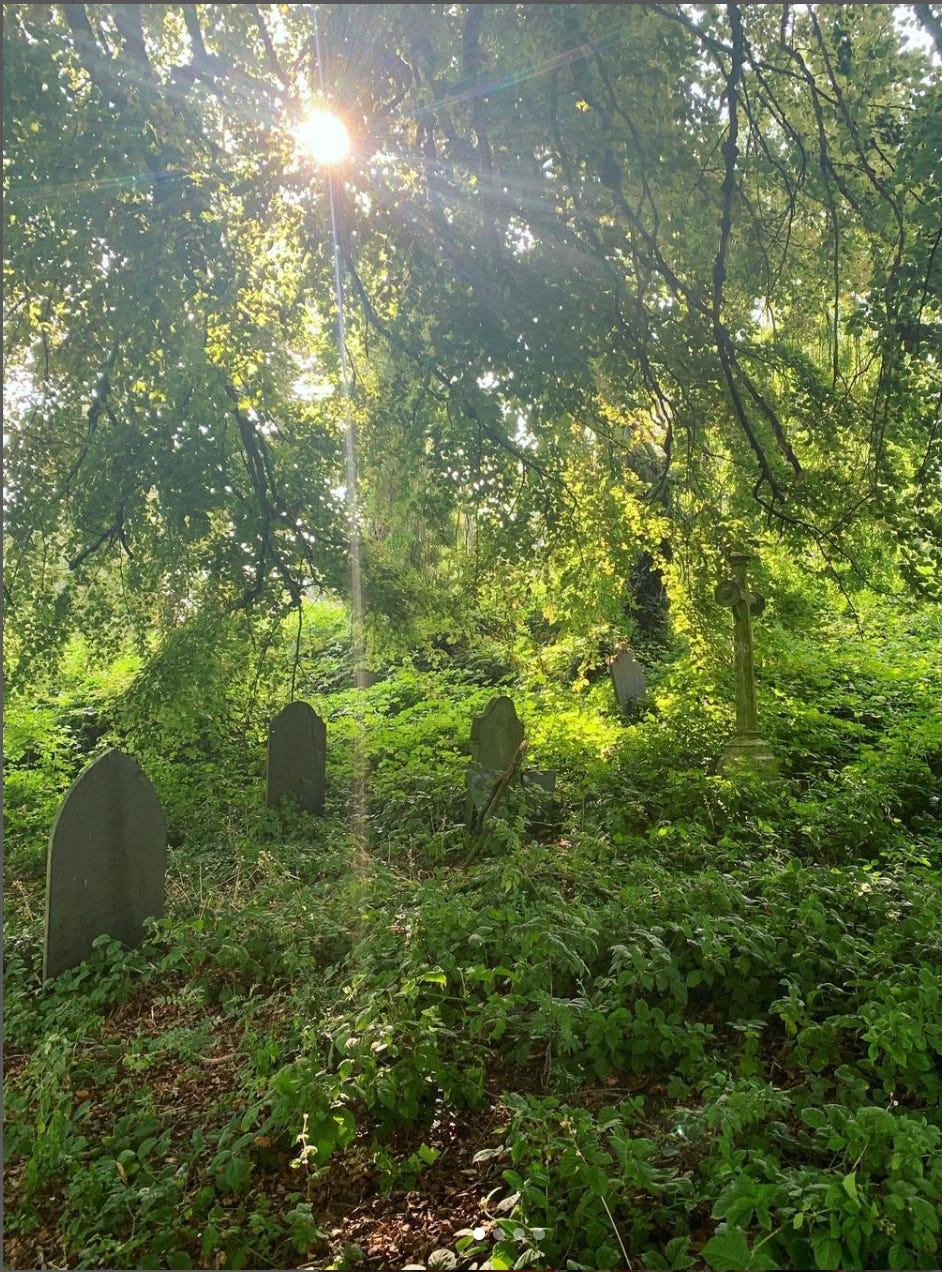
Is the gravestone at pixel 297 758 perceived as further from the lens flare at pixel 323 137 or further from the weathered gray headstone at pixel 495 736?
the lens flare at pixel 323 137

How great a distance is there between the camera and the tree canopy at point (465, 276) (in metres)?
3.54

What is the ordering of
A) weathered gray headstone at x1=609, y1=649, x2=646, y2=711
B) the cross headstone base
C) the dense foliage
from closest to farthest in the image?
the dense foliage
the cross headstone base
weathered gray headstone at x1=609, y1=649, x2=646, y2=711

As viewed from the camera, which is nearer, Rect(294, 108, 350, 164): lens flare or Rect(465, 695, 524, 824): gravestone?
Rect(294, 108, 350, 164): lens flare

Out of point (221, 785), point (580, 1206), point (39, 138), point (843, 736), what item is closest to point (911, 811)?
point (843, 736)

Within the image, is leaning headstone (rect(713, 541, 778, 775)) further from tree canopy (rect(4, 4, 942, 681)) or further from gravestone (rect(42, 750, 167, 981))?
gravestone (rect(42, 750, 167, 981))

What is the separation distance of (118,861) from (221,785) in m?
3.14

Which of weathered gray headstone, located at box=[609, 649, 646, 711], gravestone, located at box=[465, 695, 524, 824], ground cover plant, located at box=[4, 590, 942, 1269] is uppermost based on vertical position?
weathered gray headstone, located at box=[609, 649, 646, 711]

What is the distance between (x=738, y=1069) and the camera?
2.45 m

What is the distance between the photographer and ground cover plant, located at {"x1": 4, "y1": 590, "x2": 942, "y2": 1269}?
1.86m

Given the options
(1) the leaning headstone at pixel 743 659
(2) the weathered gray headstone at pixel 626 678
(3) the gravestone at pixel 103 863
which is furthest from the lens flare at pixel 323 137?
(2) the weathered gray headstone at pixel 626 678

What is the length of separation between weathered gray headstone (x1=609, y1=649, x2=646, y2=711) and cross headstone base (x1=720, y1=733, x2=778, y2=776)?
230 cm

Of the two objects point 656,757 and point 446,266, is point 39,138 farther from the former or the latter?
point 656,757

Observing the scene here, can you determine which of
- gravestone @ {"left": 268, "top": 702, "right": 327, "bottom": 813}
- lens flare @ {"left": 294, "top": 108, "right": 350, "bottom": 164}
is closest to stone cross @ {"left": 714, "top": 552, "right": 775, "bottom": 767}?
gravestone @ {"left": 268, "top": 702, "right": 327, "bottom": 813}

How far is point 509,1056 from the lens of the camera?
2.74 m
